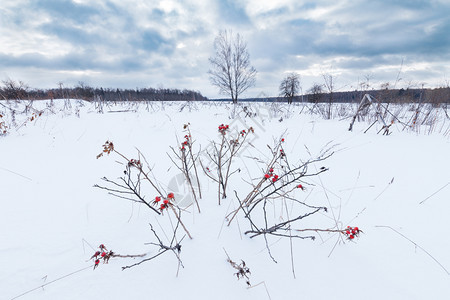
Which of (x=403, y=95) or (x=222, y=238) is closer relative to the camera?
(x=222, y=238)

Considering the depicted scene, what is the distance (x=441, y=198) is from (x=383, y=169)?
0.52 metres

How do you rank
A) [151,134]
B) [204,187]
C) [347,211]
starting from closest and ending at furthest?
[347,211] → [204,187] → [151,134]

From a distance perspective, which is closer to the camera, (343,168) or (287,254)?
(287,254)

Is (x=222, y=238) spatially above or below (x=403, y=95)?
below

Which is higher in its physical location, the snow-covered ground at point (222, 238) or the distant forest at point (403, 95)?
the distant forest at point (403, 95)

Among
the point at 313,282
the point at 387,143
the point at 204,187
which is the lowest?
the point at 313,282

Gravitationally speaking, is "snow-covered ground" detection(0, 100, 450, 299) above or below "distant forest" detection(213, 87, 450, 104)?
below

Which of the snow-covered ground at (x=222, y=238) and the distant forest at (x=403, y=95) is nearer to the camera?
the snow-covered ground at (x=222, y=238)

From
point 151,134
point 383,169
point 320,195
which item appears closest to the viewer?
point 320,195

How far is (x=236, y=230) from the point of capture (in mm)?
1110

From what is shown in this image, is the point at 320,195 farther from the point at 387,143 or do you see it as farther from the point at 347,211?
the point at 387,143

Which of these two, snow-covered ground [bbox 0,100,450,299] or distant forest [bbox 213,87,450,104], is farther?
distant forest [bbox 213,87,450,104]

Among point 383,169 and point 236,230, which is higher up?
point 383,169

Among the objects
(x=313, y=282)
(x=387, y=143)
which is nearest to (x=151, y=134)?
(x=313, y=282)
